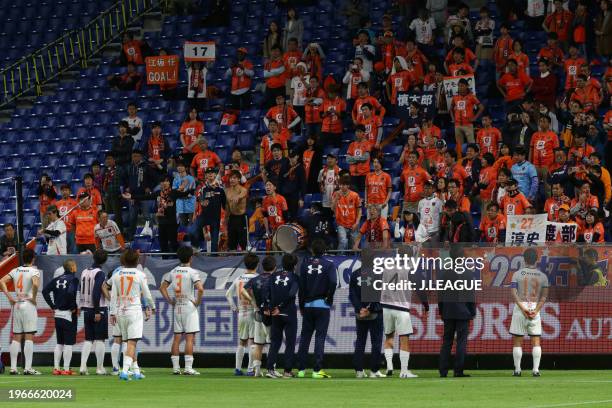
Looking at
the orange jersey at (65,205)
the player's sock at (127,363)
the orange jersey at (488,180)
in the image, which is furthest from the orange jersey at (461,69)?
the player's sock at (127,363)

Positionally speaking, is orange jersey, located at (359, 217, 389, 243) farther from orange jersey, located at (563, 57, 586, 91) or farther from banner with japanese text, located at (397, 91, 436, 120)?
orange jersey, located at (563, 57, 586, 91)

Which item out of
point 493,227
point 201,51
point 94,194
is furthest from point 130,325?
point 201,51

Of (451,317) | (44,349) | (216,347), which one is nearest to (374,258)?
(451,317)

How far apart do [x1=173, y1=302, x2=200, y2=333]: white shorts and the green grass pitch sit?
789mm

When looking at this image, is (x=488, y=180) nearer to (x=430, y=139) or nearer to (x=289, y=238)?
(x=430, y=139)

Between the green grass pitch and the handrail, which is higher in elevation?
the handrail

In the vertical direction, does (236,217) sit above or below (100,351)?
above

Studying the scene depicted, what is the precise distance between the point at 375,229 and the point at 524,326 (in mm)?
4666

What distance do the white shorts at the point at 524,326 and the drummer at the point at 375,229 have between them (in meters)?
4.06

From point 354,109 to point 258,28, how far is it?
7.48 meters

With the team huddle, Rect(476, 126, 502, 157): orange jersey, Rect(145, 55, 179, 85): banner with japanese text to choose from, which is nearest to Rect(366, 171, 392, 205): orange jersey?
Answer: Rect(476, 126, 502, 157): orange jersey

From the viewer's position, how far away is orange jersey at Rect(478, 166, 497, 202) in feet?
83.7

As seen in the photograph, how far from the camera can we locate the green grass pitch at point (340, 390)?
Answer: 15.7 meters

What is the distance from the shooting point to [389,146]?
29.3m
